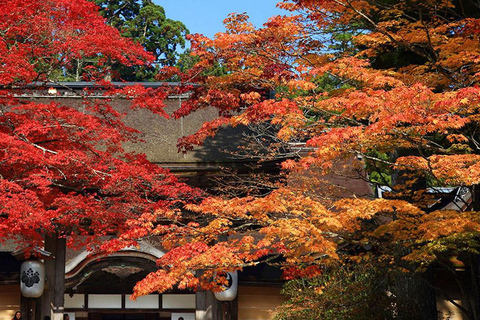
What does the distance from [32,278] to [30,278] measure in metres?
0.04

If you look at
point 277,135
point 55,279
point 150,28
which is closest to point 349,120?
point 277,135

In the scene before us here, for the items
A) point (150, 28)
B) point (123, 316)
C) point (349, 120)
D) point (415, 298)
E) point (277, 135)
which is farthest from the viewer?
point (150, 28)

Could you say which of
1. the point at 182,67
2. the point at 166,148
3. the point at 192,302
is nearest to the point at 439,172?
the point at 166,148

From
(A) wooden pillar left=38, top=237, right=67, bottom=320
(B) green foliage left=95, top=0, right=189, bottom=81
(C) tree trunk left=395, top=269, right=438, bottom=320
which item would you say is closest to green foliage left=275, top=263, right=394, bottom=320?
(C) tree trunk left=395, top=269, right=438, bottom=320

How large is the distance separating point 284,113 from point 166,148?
4226 mm

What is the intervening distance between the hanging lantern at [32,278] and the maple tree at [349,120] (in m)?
3.57

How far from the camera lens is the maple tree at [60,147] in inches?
384

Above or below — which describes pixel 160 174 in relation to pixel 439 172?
above

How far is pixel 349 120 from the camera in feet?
31.1

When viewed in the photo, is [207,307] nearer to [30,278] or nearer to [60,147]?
[30,278]

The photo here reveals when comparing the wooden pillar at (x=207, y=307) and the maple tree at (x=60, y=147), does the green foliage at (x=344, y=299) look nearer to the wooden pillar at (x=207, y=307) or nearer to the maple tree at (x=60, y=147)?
the wooden pillar at (x=207, y=307)

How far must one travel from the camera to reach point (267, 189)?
11969mm

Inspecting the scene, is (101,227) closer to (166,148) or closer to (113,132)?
(113,132)

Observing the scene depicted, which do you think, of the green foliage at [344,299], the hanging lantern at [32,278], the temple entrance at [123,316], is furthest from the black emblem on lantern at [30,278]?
the green foliage at [344,299]
